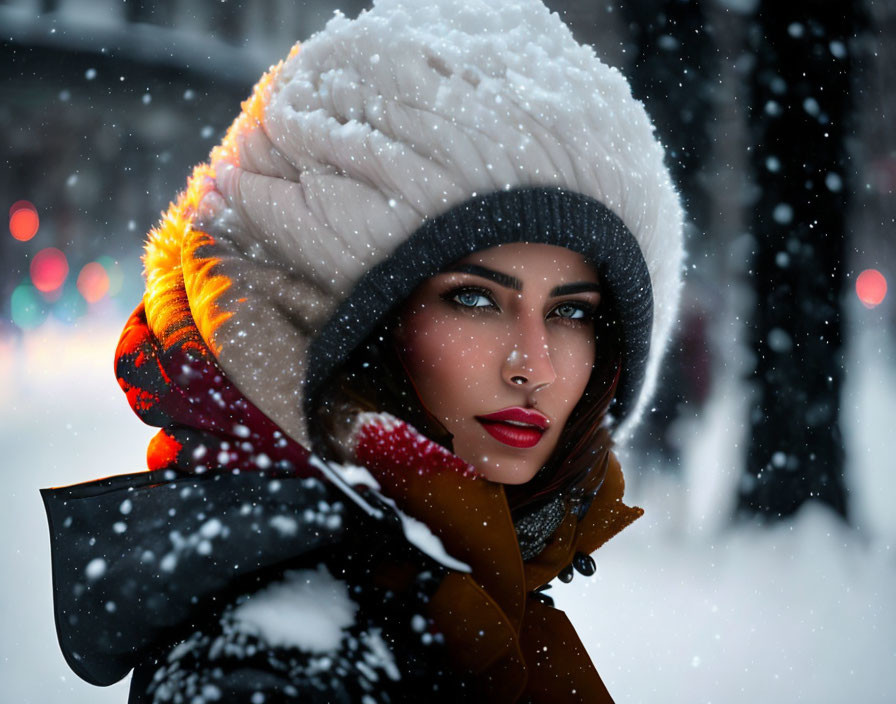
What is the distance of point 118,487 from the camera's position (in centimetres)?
95

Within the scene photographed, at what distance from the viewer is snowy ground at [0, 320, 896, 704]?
1940mm

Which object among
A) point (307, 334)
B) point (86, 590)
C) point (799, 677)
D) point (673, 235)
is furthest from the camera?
point (799, 677)

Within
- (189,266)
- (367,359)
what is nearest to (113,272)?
(189,266)

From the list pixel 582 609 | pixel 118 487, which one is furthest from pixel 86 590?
pixel 582 609

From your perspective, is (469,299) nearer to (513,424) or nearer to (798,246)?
(513,424)

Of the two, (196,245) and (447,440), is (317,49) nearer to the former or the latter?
(196,245)

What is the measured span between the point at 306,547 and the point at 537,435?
42 centimetres

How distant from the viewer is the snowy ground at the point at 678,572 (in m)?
1.94

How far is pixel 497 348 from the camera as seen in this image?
1.11 m

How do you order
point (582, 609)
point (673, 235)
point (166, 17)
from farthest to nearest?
1. point (166, 17)
2. point (582, 609)
3. point (673, 235)

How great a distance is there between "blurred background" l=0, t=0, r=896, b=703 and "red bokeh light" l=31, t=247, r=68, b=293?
1cm

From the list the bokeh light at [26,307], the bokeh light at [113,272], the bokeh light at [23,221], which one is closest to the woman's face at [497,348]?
the bokeh light at [23,221]

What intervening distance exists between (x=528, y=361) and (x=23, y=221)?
129 inches

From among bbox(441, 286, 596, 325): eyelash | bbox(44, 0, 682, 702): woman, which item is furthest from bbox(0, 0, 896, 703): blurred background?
bbox(441, 286, 596, 325): eyelash
